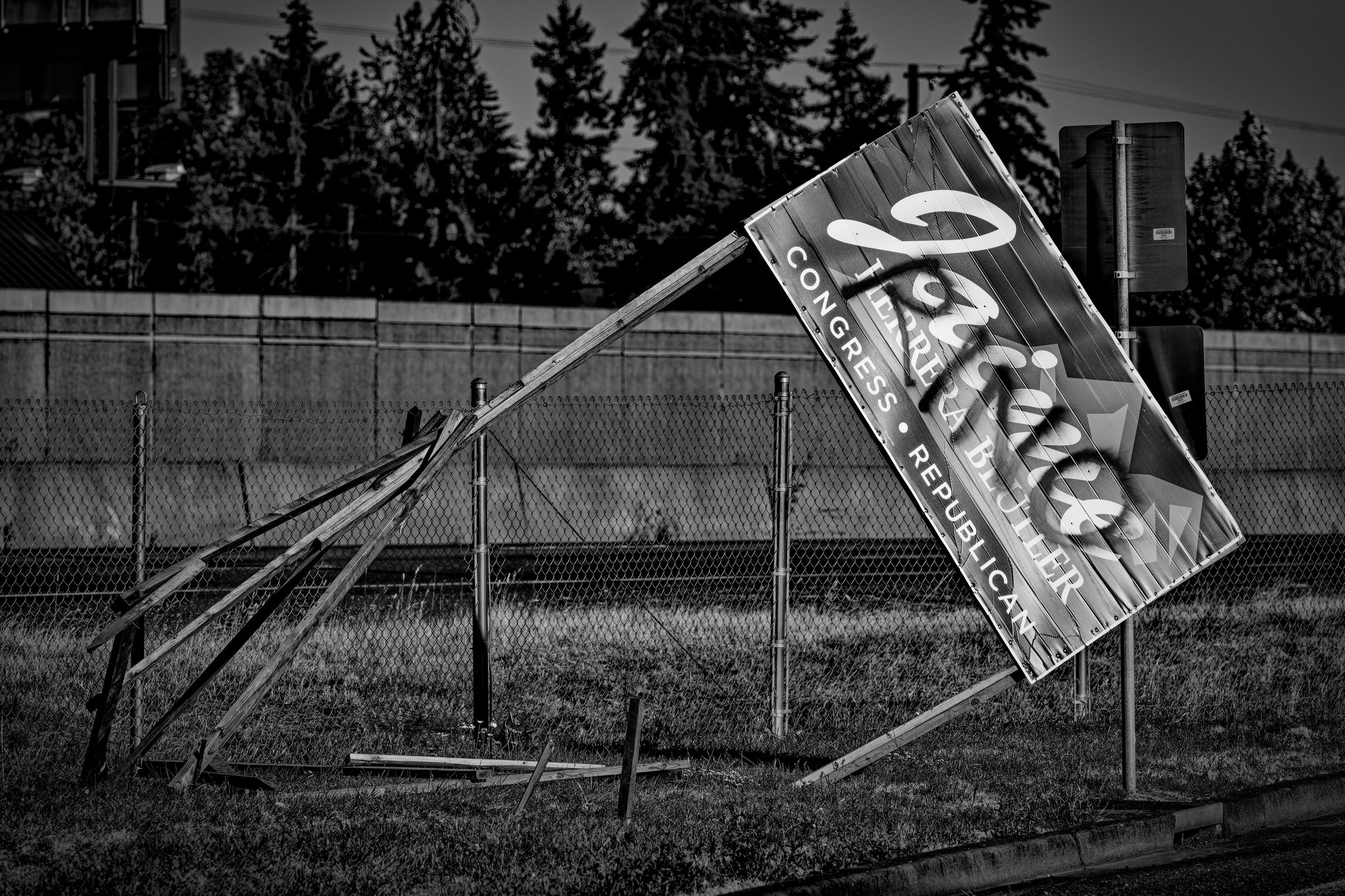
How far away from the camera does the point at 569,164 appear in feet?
202

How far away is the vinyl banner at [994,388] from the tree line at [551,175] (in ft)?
94.9

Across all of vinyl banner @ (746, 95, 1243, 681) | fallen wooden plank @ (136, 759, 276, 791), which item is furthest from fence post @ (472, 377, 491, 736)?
vinyl banner @ (746, 95, 1243, 681)

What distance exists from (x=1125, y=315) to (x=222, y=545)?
4.74 meters

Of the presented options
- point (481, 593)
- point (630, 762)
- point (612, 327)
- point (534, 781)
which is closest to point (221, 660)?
point (534, 781)

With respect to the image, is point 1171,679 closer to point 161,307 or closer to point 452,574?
point 452,574

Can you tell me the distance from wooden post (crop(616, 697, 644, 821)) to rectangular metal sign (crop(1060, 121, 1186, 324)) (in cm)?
335

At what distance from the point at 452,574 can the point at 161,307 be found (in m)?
9.41

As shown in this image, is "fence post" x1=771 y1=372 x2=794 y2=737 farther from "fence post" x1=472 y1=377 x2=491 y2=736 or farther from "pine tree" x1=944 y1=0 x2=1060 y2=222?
"pine tree" x1=944 y1=0 x2=1060 y2=222

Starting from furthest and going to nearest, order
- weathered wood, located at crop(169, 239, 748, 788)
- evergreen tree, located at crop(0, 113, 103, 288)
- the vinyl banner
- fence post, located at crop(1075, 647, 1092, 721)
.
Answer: evergreen tree, located at crop(0, 113, 103, 288) → fence post, located at crop(1075, 647, 1092, 721) → the vinyl banner → weathered wood, located at crop(169, 239, 748, 788)

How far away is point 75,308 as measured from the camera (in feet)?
66.7

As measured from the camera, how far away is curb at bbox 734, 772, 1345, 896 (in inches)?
209

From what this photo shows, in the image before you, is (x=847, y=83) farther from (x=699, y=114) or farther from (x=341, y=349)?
(x=341, y=349)

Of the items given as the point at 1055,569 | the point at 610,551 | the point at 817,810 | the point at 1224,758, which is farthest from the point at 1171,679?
the point at 610,551

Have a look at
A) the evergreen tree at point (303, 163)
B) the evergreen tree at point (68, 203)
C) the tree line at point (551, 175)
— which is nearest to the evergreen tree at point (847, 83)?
the tree line at point (551, 175)
